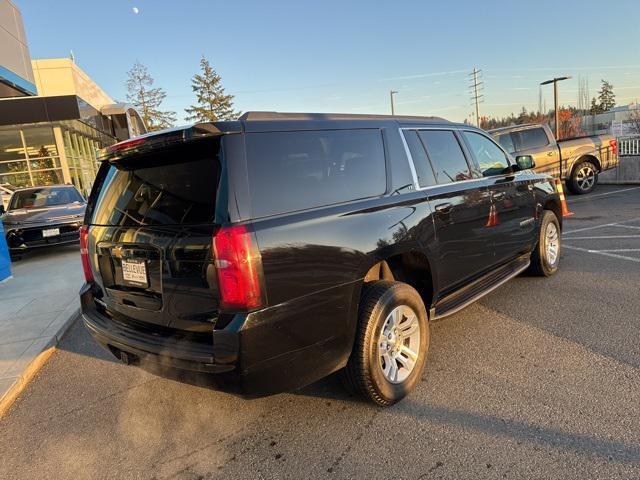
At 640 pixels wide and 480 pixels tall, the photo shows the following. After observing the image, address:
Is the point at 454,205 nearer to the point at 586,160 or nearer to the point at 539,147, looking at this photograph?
the point at 539,147

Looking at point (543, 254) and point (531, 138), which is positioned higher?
point (531, 138)


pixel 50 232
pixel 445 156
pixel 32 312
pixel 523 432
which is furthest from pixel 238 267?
pixel 50 232

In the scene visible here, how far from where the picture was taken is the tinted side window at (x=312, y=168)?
2539 millimetres

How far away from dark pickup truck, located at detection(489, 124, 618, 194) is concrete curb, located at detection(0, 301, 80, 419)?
32.9 feet

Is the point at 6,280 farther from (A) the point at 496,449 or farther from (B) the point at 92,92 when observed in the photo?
(B) the point at 92,92

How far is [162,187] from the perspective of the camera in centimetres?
280

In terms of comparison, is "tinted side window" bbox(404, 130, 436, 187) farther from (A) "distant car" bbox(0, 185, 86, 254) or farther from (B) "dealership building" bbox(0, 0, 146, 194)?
(B) "dealership building" bbox(0, 0, 146, 194)

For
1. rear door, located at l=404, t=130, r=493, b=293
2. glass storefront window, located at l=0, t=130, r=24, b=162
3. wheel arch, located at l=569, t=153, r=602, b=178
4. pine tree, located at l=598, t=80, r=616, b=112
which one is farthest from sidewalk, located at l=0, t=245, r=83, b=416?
pine tree, located at l=598, t=80, r=616, b=112

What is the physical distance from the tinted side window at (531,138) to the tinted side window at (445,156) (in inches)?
348

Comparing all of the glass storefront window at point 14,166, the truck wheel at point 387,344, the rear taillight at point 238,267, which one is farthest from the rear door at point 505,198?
the glass storefront window at point 14,166

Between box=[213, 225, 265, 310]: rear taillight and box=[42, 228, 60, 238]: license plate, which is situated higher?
box=[213, 225, 265, 310]: rear taillight

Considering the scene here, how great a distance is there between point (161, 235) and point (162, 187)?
340 millimetres

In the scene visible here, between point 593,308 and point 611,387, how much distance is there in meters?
1.61

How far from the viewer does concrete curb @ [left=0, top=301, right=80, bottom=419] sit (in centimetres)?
365
